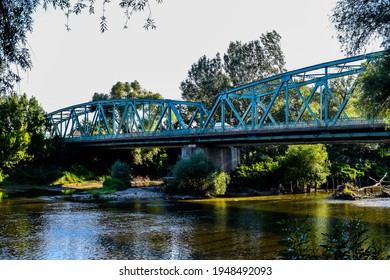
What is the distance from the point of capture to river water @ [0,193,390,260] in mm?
17984

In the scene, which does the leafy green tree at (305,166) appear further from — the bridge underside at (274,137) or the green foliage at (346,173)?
the bridge underside at (274,137)

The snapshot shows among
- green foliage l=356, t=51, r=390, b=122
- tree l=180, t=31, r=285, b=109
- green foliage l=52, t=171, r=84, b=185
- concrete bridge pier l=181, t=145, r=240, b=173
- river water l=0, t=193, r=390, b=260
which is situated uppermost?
tree l=180, t=31, r=285, b=109

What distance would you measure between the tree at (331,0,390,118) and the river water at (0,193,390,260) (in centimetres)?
479

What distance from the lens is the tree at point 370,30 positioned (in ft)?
42.8

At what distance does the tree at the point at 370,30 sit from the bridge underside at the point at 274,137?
11.9 metres

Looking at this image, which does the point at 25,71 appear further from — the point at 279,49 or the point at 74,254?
the point at 279,49

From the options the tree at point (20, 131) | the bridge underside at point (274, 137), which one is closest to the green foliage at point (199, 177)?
the bridge underside at point (274, 137)

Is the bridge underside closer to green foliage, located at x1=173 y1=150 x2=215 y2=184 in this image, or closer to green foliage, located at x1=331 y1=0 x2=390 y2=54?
green foliage, located at x1=173 y1=150 x2=215 y2=184

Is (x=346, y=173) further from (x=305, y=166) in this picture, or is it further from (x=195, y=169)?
(x=195, y=169)

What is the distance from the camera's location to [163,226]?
24406 millimetres

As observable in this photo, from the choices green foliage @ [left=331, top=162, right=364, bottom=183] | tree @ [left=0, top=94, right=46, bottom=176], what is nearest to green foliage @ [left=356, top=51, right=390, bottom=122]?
green foliage @ [left=331, top=162, right=364, bottom=183]

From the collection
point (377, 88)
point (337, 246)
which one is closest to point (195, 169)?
point (377, 88)

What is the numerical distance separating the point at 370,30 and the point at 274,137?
30.0m
